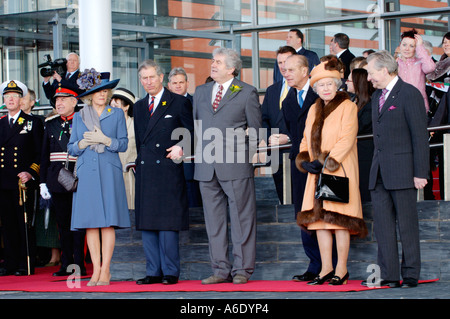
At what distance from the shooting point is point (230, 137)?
7.64 meters

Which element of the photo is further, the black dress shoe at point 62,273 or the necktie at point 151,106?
the black dress shoe at point 62,273

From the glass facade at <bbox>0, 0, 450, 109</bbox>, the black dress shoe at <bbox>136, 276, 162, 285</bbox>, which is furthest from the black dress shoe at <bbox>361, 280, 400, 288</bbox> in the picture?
the glass facade at <bbox>0, 0, 450, 109</bbox>

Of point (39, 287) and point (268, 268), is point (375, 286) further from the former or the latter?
point (39, 287)

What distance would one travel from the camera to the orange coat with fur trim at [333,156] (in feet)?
23.3

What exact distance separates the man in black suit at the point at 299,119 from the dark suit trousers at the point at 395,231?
2.24 ft

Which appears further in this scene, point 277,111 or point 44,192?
point 277,111

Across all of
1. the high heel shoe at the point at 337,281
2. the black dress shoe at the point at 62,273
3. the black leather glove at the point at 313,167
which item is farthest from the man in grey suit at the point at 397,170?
the black dress shoe at the point at 62,273

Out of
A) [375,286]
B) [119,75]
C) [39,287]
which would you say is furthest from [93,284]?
[119,75]

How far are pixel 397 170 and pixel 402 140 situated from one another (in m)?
0.23

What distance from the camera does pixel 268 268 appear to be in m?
7.99

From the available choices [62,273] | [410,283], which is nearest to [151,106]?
[62,273]

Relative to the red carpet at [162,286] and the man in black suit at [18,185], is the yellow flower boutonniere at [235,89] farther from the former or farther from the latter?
the man in black suit at [18,185]

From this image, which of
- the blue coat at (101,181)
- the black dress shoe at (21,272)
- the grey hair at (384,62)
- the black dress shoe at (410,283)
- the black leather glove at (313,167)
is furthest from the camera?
the black dress shoe at (21,272)

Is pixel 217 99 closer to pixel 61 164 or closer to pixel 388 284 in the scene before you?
pixel 61 164
